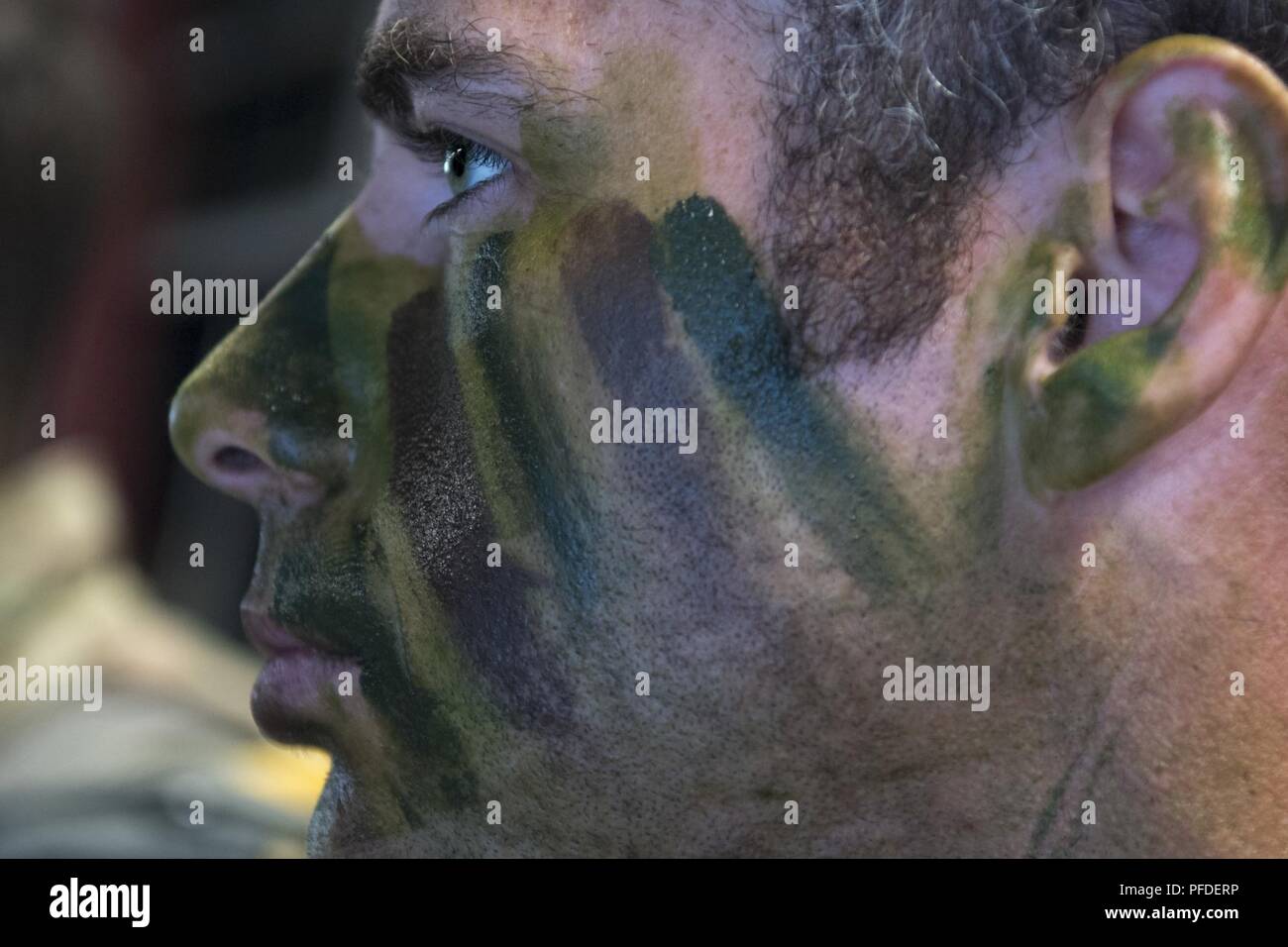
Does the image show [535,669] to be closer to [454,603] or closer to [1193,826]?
[454,603]

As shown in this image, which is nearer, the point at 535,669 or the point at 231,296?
the point at 535,669

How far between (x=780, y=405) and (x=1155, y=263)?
11.2 inches

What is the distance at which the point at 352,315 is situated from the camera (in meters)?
1.29

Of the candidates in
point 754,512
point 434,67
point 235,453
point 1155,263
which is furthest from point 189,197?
point 1155,263

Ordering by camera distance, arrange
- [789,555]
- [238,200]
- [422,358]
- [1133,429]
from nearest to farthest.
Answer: [1133,429]
[789,555]
[422,358]
[238,200]

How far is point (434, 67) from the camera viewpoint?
1.19 m

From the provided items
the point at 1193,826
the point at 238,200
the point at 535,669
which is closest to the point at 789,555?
the point at 535,669

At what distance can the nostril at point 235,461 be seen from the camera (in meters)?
1.29

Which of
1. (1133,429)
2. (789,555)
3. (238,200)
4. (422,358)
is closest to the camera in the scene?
(1133,429)

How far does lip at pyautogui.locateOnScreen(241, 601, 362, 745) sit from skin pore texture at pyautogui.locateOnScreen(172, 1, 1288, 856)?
0.01 metres

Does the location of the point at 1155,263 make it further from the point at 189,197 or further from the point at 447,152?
the point at 189,197

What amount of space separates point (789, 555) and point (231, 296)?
9.57 ft

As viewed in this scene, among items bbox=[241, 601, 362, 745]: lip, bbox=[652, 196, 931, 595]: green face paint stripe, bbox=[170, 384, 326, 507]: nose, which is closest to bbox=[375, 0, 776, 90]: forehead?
bbox=[652, 196, 931, 595]: green face paint stripe

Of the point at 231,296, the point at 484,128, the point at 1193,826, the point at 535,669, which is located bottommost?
the point at 1193,826
